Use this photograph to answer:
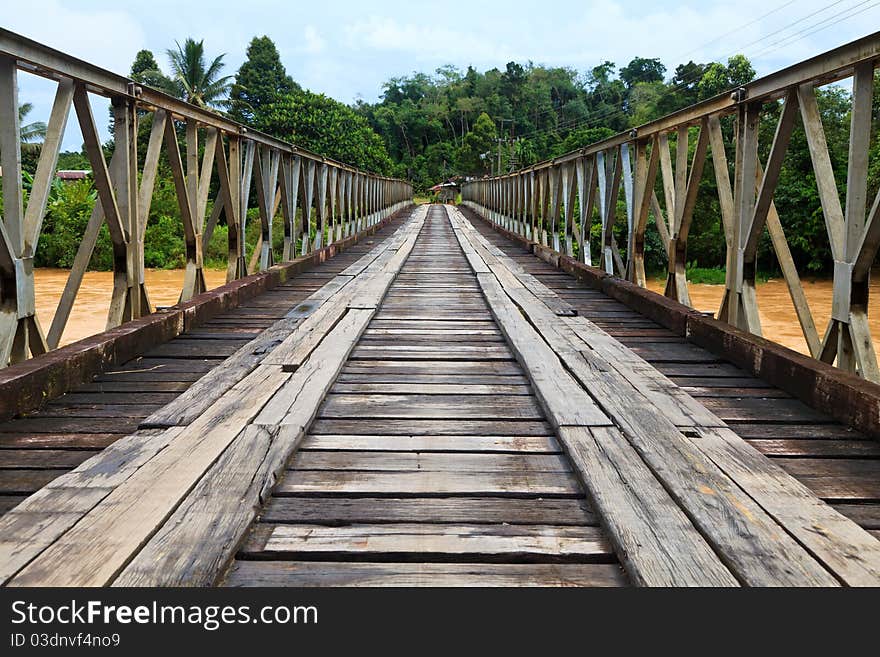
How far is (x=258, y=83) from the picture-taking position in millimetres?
39375

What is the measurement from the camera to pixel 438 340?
12.8ft

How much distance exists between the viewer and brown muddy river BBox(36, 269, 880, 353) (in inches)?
655

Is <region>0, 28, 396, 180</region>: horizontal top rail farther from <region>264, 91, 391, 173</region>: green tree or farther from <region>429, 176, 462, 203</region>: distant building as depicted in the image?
<region>429, 176, 462, 203</region>: distant building

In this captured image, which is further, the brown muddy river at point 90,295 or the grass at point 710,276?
the grass at point 710,276

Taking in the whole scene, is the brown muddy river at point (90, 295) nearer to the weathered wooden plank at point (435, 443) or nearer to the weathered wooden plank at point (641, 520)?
the weathered wooden plank at point (435, 443)

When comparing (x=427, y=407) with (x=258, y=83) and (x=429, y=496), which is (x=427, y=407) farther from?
(x=258, y=83)

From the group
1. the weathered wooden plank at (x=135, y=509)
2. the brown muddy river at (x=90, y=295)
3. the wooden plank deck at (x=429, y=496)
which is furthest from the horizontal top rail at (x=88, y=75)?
the brown muddy river at (x=90, y=295)

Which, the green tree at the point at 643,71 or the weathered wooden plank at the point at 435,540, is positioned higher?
the green tree at the point at 643,71

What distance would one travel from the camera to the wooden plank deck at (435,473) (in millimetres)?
1532

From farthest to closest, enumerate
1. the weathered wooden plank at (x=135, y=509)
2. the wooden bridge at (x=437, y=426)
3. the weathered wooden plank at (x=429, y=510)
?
the weathered wooden plank at (x=429, y=510) < the wooden bridge at (x=437, y=426) < the weathered wooden plank at (x=135, y=509)

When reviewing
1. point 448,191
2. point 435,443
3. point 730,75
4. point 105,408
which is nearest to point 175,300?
point 105,408
